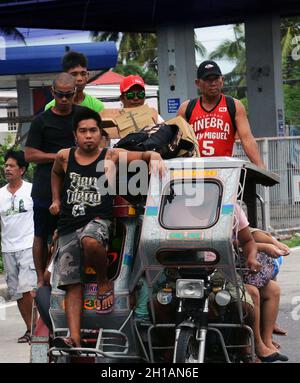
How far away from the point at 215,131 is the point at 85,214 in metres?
1.66

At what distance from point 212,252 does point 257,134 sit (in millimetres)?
20550

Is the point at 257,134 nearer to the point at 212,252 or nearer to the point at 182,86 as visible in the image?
the point at 182,86

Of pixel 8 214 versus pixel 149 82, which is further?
pixel 149 82

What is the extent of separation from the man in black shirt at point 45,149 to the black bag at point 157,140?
97 centimetres

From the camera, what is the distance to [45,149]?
724 cm

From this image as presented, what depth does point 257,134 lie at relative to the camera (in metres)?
25.9

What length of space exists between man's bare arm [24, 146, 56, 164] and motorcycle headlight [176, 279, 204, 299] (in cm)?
185

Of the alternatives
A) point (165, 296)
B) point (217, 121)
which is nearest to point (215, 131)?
point (217, 121)

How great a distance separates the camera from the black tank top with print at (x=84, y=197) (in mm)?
6094

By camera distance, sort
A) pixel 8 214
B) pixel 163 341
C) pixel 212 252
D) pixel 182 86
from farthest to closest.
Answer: pixel 182 86, pixel 8 214, pixel 163 341, pixel 212 252

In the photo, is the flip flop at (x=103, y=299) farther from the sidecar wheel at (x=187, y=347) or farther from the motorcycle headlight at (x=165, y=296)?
the sidecar wheel at (x=187, y=347)

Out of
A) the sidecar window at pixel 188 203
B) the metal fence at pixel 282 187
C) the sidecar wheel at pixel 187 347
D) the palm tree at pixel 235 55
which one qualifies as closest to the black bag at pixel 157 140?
the sidecar window at pixel 188 203
